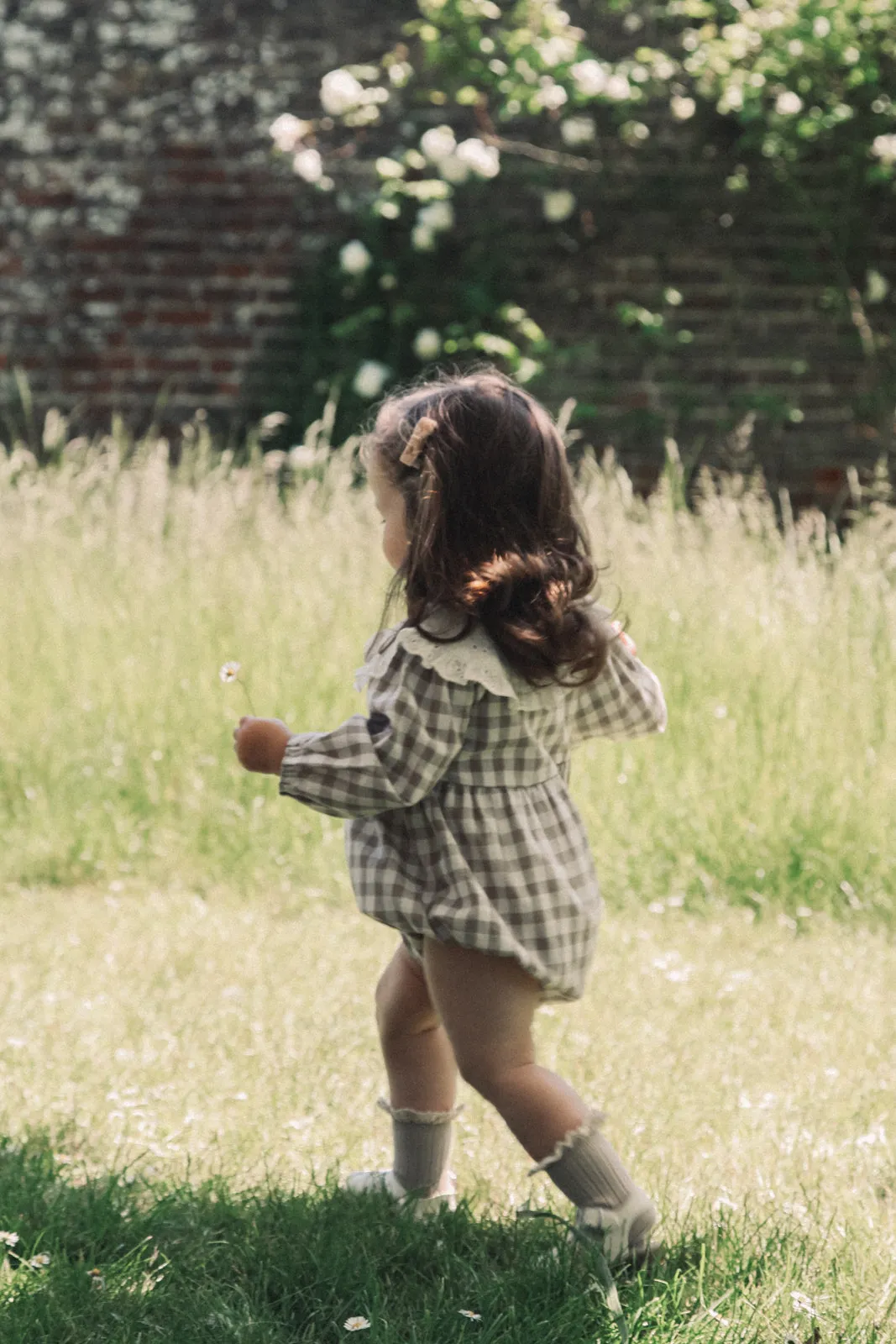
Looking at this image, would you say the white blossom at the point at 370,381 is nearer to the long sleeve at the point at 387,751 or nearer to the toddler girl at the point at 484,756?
the toddler girl at the point at 484,756

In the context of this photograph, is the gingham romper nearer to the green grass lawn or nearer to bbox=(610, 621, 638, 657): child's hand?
bbox=(610, 621, 638, 657): child's hand

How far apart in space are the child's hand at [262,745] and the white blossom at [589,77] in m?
4.71

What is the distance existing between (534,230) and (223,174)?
1.35m

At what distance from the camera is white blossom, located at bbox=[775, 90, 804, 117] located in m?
6.10

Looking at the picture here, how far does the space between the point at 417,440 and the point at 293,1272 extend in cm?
108

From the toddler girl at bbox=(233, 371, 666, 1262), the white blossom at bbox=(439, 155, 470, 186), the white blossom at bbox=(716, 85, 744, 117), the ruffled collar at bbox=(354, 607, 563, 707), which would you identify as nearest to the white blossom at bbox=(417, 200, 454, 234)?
the white blossom at bbox=(439, 155, 470, 186)

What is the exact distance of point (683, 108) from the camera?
248 inches

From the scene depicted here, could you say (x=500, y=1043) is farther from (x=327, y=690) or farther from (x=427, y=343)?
(x=427, y=343)

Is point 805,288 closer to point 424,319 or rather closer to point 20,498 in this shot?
point 424,319

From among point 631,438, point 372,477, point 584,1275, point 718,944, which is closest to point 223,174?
point 631,438

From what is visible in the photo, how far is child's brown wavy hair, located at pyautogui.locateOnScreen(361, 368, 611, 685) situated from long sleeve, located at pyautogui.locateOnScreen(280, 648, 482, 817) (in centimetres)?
8

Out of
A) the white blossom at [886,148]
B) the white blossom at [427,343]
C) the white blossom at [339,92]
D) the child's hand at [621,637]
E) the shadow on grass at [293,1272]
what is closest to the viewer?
the shadow on grass at [293,1272]

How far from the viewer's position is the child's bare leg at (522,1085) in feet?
6.48

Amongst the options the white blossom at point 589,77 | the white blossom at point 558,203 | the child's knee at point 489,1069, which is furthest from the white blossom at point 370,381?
the child's knee at point 489,1069
